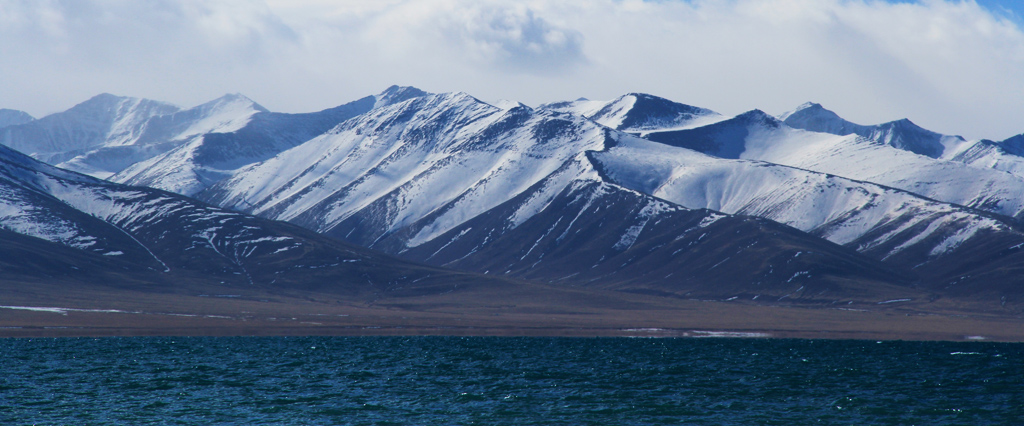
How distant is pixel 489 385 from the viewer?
93688mm

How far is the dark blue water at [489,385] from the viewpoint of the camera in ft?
240

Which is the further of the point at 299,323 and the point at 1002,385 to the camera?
the point at 299,323

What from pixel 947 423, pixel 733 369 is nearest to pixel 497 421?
pixel 947 423

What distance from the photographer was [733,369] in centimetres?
11300

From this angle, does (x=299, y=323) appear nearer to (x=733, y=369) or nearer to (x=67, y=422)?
(x=733, y=369)

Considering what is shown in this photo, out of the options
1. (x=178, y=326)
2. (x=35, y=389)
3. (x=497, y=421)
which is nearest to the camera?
(x=497, y=421)

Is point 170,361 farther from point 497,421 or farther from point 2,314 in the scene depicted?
point 2,314

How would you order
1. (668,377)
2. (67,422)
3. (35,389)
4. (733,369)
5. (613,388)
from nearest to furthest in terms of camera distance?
(67,422) → (35,389) → (613,388) → (668,377) → (733,369)

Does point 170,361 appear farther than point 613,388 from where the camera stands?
Yes

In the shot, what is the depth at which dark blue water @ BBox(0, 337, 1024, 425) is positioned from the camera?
73188mm

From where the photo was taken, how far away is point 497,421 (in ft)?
234

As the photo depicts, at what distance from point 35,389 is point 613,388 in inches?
1855

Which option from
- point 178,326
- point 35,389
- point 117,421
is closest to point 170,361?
point 35,389

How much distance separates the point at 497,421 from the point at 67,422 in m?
27.3
